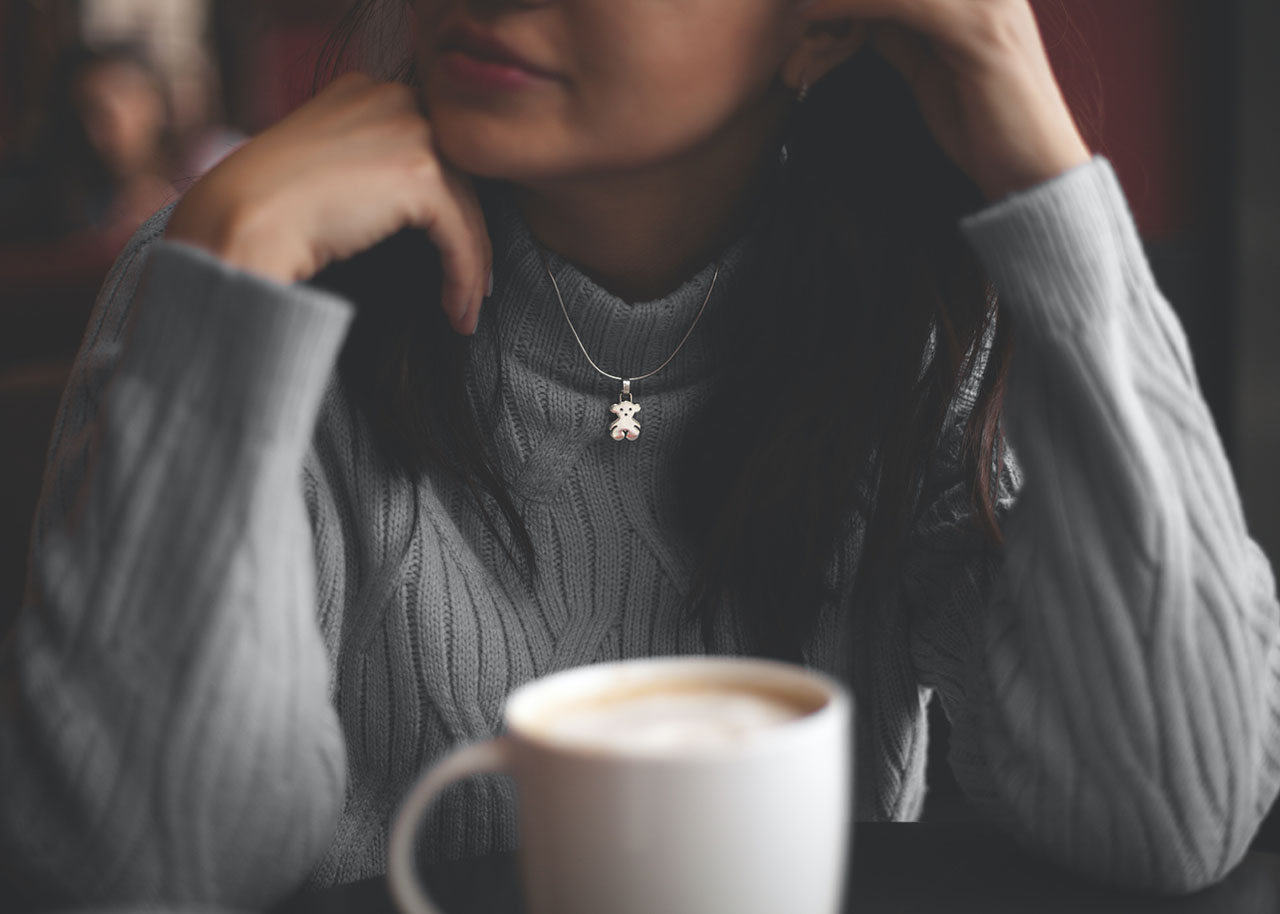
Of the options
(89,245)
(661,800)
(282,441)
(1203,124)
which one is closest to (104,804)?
(282,441)

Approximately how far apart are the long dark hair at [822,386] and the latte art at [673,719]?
45cm

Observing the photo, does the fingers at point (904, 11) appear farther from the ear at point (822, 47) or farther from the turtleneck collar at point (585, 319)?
the turtleneck collar at point (585, 319)

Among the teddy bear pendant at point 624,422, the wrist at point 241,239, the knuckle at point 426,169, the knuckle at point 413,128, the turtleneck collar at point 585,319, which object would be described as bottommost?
the teddy bear pendant at point 624,422

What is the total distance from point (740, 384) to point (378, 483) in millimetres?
313

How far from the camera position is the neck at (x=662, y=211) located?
0.99 meters

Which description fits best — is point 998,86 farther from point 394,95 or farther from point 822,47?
point 394,95

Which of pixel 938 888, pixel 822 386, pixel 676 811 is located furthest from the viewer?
pixel 822 386

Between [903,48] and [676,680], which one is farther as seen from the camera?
[903,48]

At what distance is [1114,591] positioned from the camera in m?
0.68

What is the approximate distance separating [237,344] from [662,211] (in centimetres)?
48

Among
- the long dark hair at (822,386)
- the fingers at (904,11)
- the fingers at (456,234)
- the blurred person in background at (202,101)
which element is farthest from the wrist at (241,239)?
the blurred person in background at (202,101)

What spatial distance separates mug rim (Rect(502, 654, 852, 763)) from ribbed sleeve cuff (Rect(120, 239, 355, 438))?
241mm

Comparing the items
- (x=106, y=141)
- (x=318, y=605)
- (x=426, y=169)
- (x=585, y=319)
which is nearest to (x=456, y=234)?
(x=426, y=169)

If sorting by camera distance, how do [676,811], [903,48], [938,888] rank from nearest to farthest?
[676,811] → [938,888] → [903,48]
